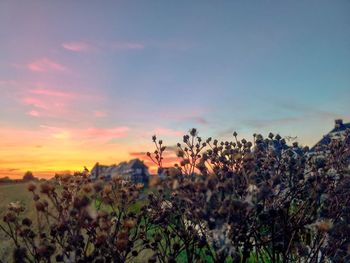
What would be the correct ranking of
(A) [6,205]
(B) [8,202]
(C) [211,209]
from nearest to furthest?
(C) [211,209] → (A) [6,205] → (B) [8,202]

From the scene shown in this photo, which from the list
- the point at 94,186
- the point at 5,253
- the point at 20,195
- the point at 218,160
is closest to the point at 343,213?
the point at 218,160

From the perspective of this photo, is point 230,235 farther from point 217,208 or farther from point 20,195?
point 20,195

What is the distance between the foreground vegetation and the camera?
17.7ft

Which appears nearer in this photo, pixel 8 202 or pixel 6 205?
pixel 6 205

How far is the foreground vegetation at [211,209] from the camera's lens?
5.41 metres

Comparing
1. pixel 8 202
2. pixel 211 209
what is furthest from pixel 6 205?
pixel 211 209

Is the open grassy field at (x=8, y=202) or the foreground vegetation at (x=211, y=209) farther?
the open grassy field at (x=8, y=202)

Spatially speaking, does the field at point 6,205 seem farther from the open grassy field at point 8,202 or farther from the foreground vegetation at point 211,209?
the foreground vegetation at point 211,209

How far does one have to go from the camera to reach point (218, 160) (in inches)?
354

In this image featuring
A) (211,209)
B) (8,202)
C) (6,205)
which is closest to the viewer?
(211,209)

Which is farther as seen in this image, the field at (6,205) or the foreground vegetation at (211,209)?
the field at (6,205)

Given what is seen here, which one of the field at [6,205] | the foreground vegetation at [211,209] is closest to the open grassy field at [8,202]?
the field at [6,205]

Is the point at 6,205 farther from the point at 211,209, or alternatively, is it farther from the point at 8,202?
the point at 211,209

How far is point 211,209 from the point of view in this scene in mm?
5266
